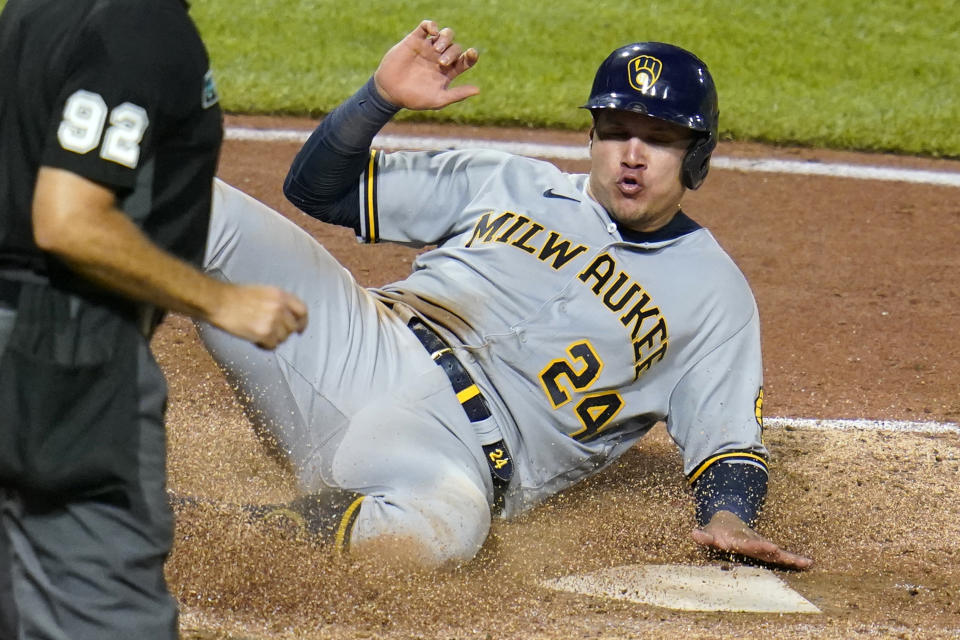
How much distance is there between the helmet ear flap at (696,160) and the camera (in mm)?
3773

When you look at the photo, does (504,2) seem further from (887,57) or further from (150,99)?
(150,99)

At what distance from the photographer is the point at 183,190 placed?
2.24 meters

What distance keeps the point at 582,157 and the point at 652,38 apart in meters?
2.43

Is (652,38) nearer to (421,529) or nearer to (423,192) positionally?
(423,192)

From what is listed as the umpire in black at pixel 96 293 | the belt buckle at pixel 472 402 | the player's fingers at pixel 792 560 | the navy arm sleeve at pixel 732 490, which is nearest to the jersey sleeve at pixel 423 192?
the belt buckle at pixel 472 402

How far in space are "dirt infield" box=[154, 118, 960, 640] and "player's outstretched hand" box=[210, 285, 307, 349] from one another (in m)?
1.07

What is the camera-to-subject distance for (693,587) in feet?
11.2

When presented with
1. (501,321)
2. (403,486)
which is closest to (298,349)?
(403,486)

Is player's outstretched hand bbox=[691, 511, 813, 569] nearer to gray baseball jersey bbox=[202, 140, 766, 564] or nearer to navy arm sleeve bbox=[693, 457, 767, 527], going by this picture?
navy arm sleeve bbox=[693, 457, 767, 527]

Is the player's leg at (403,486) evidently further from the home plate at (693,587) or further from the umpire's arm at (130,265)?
the umpire's arm at (130,265)

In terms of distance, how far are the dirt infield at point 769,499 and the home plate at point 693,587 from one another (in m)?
0.06

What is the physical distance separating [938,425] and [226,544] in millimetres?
2625

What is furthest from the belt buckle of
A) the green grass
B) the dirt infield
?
the green grass

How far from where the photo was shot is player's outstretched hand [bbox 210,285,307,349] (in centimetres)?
210
